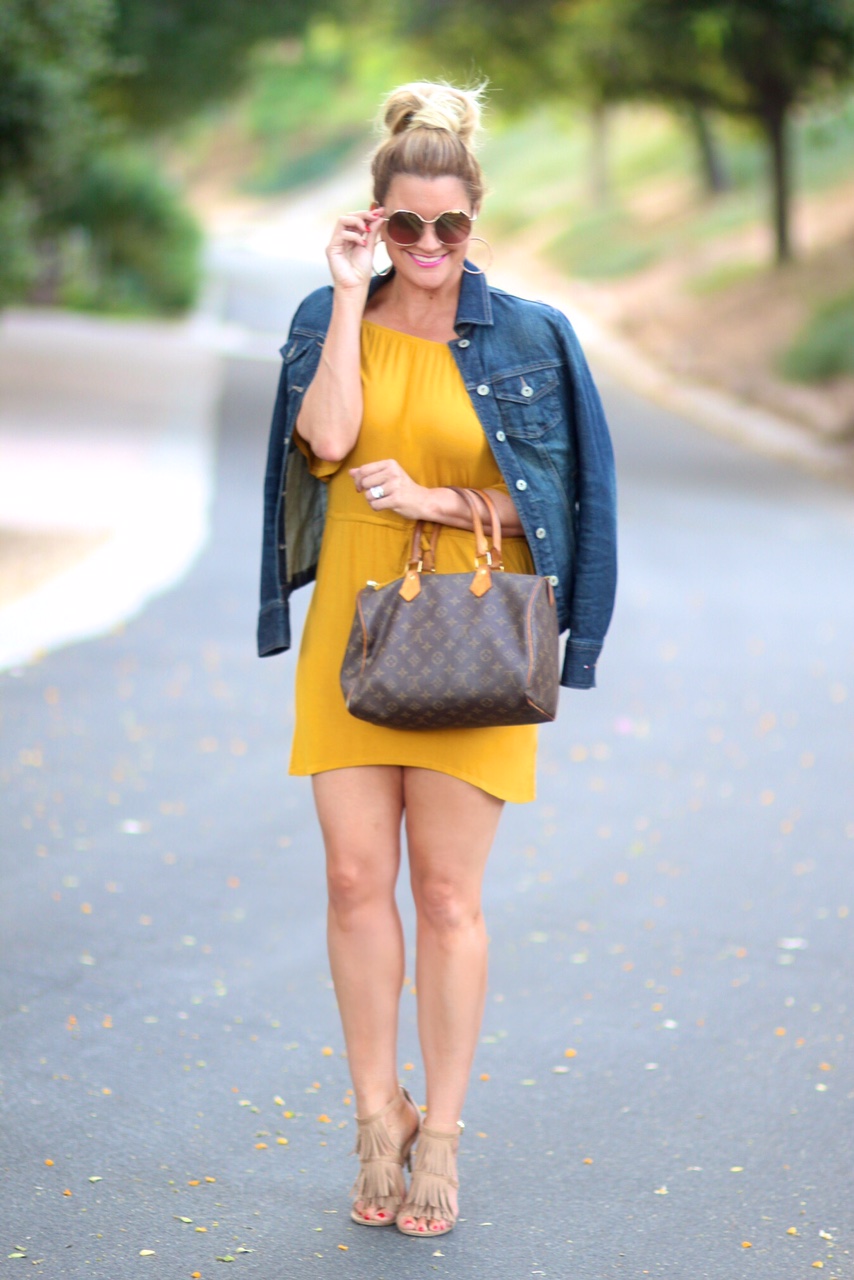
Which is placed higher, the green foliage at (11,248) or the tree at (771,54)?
the tree at (771,54)

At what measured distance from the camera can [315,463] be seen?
3.65 m

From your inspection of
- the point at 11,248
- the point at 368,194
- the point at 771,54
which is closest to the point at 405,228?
the point at 368,194

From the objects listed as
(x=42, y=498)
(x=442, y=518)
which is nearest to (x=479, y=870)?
(x=442, y=518)

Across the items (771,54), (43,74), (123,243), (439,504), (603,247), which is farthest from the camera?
(603,247)

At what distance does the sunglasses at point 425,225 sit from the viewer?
3.43 meters

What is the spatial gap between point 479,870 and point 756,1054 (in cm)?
137

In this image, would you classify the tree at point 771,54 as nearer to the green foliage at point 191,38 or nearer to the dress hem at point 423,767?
the green foliage at point 191,38

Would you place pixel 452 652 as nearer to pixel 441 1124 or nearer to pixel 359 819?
pixel 359 819

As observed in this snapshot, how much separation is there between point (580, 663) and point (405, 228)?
0.93 meters

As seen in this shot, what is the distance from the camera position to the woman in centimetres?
344

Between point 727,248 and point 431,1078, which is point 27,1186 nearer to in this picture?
point 431,1078

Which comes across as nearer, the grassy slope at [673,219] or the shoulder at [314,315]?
the shoulder at [314,315]

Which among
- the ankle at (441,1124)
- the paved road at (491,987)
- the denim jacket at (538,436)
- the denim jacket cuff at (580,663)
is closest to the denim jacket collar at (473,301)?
the denim jacket at (538,436)

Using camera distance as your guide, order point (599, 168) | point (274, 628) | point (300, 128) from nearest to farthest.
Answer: point (274, 628) < point (599, 168) < point (300, 128)
